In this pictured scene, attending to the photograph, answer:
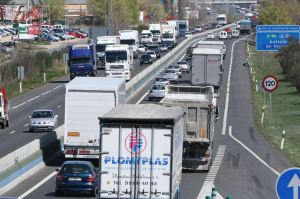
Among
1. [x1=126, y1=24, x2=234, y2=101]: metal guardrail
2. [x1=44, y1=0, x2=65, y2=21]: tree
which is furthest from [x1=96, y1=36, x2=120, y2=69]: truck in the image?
[x1=44, y1=0, x2=65, y2=21]: tree

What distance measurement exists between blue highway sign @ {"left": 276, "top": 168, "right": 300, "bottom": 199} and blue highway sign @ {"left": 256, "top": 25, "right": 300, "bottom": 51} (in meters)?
48.8

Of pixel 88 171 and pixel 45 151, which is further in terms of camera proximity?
pixel 45 151

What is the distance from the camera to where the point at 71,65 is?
3127 inches

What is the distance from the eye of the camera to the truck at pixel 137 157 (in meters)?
22.9

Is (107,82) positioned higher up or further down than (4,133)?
higher up

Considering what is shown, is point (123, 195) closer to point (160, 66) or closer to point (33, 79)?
point (33, 79)

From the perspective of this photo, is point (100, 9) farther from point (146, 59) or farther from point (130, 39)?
point (146, 59)

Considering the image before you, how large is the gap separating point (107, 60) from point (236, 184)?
46522 mm

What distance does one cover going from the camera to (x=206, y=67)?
229 ft

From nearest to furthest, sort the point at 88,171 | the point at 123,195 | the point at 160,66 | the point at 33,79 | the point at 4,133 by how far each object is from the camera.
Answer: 1. the point at 123,195
2. the point at 88,171
3. the point at 4,133
4. the point at 33,79
5. the point at 160,66

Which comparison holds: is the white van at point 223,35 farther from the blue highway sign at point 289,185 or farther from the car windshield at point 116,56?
the blue highway sign at point 289,185

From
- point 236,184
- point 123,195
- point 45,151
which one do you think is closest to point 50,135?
point 45,151

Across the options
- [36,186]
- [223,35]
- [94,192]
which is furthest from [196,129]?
[223,35]

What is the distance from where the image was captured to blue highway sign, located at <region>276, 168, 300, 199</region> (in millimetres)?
12362
